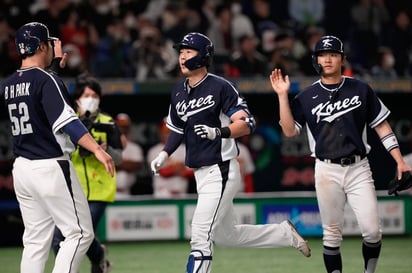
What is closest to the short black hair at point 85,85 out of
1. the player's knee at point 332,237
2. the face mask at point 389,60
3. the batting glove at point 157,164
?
the batting glove at point 157,164

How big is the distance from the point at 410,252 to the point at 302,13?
649 cm

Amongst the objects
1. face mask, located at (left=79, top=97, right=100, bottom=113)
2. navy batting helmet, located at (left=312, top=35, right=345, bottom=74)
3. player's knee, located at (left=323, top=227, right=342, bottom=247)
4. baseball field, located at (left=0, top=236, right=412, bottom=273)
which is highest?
navy batting helmet, located at (left=312, top=35, right=345, bottom=74)

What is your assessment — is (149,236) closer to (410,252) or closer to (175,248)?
(175,248)

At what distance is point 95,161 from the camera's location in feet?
27.5

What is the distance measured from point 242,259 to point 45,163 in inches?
183

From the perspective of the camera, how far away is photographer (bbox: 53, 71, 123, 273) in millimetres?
8289

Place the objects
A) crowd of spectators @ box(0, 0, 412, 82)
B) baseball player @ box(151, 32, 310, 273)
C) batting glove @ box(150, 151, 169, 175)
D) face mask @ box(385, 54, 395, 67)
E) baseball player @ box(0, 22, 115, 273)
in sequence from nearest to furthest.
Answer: baseball player @ box(0, 22, 115, 273)
baseball player @ box(151, 32, 310, 273)
batting glove @ box(150, 151, 169, 175)
crowd of spectators @ box(0, 0, 412, 82)
face mask @ box(385, 54, 395, 67)

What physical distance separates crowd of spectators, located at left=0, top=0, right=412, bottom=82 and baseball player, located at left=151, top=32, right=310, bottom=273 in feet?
21.6

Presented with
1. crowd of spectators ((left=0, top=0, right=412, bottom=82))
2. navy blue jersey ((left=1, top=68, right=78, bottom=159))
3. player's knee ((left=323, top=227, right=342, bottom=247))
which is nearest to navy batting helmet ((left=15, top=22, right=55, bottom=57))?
navy blue jersey ((left=1, top=68, right=78, bottom=159))

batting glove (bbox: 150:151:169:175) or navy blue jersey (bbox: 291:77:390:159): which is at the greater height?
navy blue jersey (bbox: 291:77:390:159)

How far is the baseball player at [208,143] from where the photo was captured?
722 centimetres

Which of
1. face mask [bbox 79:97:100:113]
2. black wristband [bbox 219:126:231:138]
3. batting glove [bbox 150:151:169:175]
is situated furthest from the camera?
face mask [bbox 79:97:100:113]

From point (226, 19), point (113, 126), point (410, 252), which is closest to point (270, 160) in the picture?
point (226, 19)

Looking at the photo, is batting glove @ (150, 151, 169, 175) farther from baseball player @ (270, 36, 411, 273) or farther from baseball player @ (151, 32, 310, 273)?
baseball player @ (270, 36, 411, 273)
